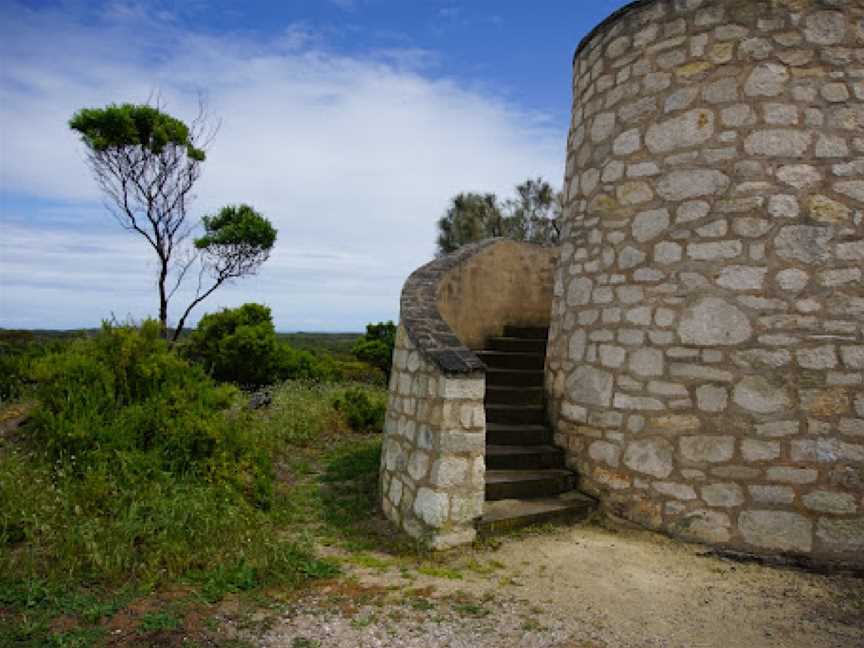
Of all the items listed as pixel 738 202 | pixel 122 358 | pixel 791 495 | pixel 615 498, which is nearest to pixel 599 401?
pixel 615 498

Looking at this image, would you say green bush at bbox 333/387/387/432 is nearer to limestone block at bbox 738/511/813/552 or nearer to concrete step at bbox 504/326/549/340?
concrete step at bbox 504/326/549/340

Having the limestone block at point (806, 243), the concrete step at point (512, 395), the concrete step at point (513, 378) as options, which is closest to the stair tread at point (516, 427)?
the concrete step at point (512, 395)

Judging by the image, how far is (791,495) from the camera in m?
A: 3.88

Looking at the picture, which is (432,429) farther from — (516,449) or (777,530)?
(777,530)

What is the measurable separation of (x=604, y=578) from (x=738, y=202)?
8.98 ft

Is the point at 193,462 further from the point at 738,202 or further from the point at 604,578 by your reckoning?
the point at 738,202

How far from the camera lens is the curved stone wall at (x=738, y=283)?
153 inches

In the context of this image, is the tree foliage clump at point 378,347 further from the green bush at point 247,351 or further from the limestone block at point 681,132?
the limestone block at point 681,132

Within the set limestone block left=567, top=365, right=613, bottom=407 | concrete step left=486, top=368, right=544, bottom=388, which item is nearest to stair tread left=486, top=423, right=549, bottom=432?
limestone block left=567, top=365, right=613, bottom=407

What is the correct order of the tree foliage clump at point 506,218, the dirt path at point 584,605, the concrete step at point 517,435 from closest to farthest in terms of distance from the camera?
the dirt path at point 584,605 → the concrete step at point 517,435 → the tree foliage clump at point 506,218

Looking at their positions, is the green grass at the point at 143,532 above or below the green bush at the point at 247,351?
below

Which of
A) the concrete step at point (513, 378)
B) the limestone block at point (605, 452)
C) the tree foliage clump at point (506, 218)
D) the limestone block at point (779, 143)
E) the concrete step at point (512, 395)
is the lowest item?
the limestone block at point (605, 452)

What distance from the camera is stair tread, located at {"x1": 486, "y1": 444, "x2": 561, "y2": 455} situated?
5039 mm

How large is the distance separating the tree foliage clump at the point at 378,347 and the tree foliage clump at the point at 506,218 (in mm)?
5423
